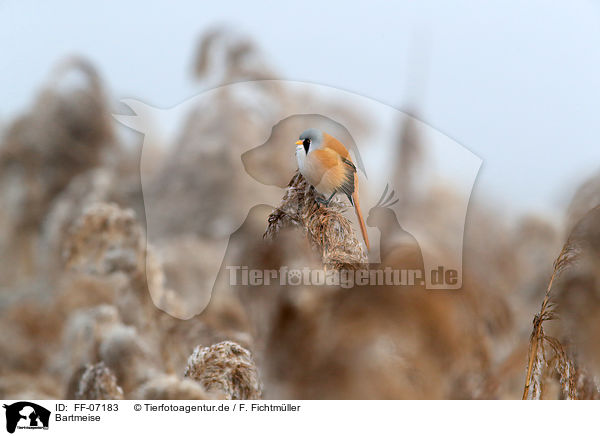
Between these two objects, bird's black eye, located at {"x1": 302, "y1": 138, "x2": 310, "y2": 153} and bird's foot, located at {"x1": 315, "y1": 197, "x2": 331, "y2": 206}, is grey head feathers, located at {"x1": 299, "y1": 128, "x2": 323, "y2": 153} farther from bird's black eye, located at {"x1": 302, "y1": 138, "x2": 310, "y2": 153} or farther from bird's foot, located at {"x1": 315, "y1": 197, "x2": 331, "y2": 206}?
bird's foot, located at {"x1": 315, "y1": 197, "x2": 331, "y2": 206}

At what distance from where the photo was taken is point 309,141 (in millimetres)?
1033

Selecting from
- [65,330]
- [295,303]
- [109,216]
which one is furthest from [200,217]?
[65,330]

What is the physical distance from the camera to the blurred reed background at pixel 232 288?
0.97m

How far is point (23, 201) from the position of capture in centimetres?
150

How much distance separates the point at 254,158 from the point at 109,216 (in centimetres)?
42

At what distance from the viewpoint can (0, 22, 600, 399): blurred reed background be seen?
0.97 meters

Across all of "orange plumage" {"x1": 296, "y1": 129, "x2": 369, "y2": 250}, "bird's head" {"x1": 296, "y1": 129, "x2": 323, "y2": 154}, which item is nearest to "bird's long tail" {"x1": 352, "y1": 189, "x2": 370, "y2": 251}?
"orange plumage" {"x1": 296, "y1": 129, "x2": 369, "y2": 250}

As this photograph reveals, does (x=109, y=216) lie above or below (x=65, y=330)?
above
